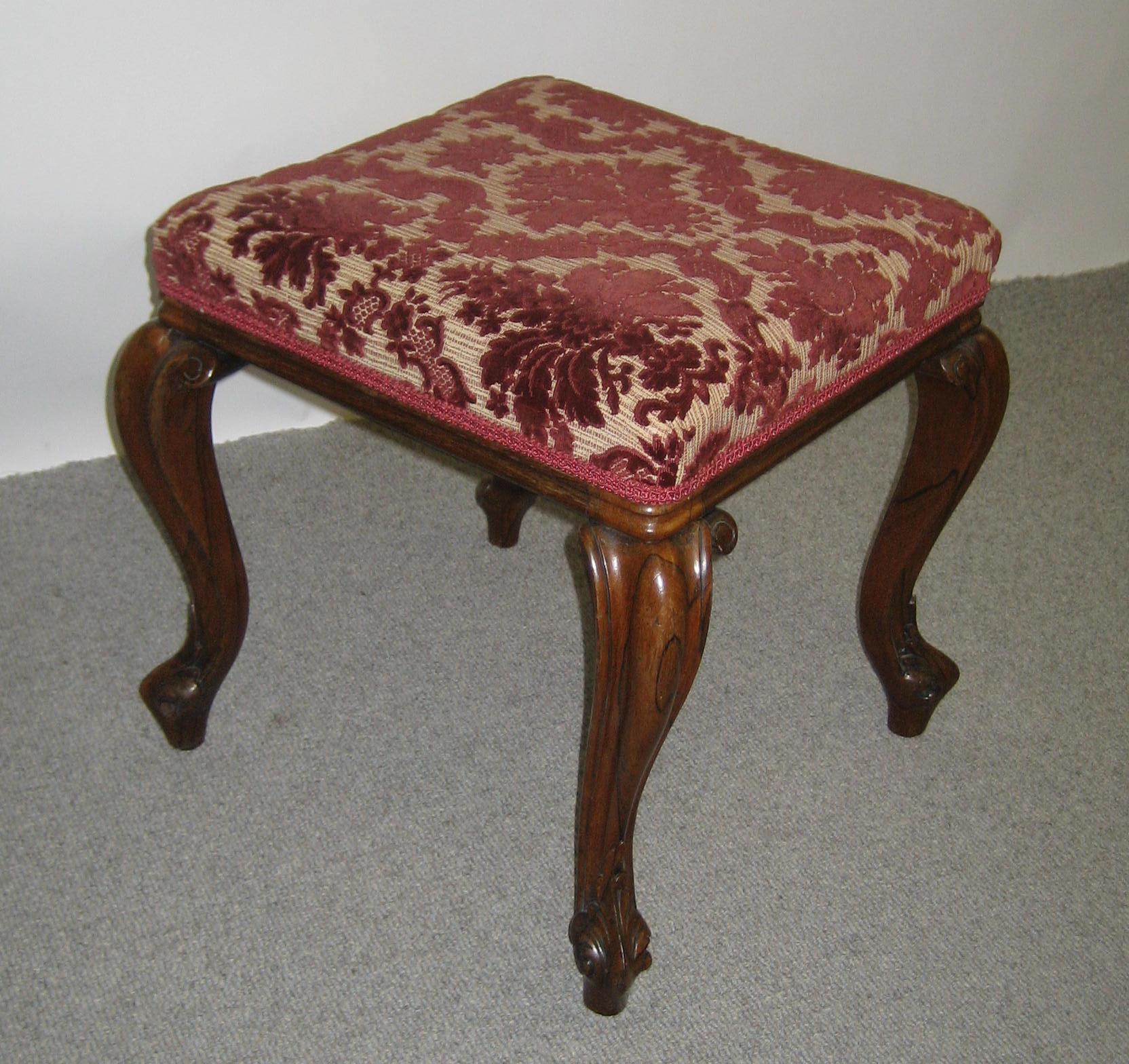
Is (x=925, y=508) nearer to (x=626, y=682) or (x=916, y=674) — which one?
(x=916, y=674)

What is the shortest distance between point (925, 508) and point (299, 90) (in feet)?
2.37

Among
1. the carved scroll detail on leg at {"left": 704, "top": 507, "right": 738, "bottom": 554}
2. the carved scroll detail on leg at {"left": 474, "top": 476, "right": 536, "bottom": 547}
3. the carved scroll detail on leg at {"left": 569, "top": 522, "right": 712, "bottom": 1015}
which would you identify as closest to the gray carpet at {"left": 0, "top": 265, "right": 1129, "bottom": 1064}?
the carved scroll detail on leg at {"left": 474, "top": 476, "right": 536, "bottom": 547}

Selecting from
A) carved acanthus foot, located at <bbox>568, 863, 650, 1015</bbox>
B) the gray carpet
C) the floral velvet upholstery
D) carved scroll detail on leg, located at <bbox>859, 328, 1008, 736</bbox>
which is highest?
the floral velvet upholstery

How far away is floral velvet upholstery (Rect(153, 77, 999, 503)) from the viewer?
68 centimetres

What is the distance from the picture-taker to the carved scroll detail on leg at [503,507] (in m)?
1.24

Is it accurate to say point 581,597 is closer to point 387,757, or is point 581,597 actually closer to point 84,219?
point 387,757

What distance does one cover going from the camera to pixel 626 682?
72 centimetres

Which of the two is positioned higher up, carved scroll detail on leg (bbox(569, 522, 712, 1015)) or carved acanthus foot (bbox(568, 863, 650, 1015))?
carved scroll detail on leg (bbox(569, 522, 712, 1015))

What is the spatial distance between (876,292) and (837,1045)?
51 centimetres

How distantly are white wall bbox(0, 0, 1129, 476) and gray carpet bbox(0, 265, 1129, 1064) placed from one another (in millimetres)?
168

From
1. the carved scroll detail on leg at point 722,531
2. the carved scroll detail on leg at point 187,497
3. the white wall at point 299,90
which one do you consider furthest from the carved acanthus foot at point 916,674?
the white wall at point 299,90

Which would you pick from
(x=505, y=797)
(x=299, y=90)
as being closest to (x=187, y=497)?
(x=505, y=797)

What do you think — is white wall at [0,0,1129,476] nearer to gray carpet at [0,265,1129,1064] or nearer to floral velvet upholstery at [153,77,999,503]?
gray carpet at [0,265,1129,1064]

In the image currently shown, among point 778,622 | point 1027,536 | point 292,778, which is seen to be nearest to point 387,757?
point 292,778
